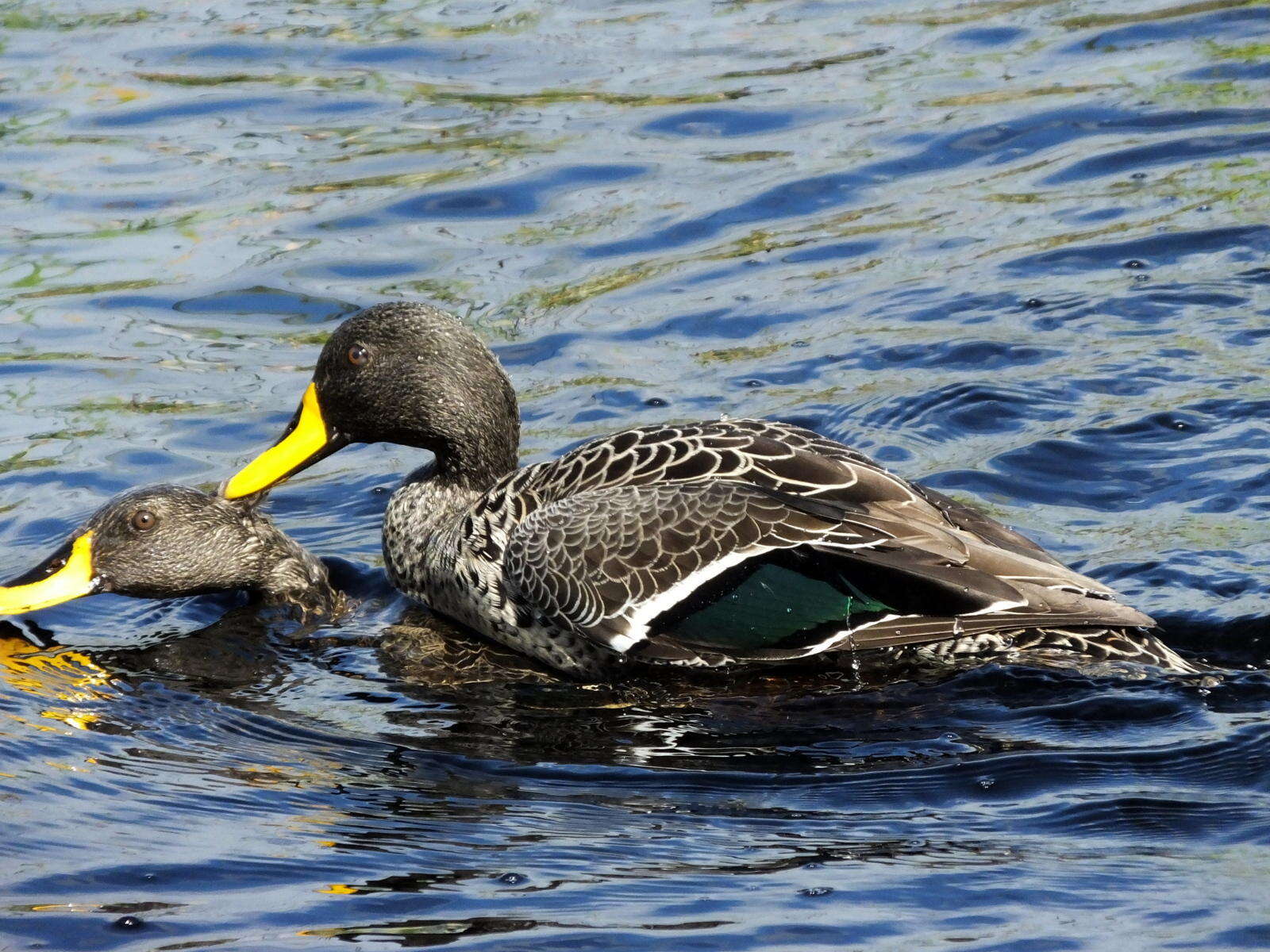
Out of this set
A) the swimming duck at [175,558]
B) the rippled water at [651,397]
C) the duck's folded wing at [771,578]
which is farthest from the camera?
the swimming duck at [175,558]

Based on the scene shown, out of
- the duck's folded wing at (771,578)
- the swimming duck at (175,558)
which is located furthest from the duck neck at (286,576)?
the duck's folded wing at (771,578)

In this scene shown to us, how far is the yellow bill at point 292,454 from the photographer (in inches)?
298

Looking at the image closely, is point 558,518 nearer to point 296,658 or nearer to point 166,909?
point 296,658

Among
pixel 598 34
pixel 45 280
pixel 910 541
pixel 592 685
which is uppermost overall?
pixel 598 34

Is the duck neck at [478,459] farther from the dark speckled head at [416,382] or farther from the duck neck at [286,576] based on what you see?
the duck neck at [286,576]

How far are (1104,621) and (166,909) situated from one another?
3122mm

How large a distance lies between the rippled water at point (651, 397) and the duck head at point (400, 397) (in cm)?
71

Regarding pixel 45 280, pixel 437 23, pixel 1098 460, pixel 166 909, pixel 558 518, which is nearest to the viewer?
pixel 166 909

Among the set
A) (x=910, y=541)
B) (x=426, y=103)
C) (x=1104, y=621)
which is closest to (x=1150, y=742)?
(x=1104, y=621)

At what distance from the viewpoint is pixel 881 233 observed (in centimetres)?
1071

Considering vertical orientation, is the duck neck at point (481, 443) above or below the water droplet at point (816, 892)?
above

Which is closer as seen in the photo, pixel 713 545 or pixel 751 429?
pixel 713 545

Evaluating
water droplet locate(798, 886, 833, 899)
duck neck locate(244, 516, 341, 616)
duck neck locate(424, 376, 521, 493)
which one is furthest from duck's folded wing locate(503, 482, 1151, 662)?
water droplet locate(798, 886, 833, 899)

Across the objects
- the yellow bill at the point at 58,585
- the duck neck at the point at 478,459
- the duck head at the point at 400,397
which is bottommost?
the yellow bill at the point at 58,585
